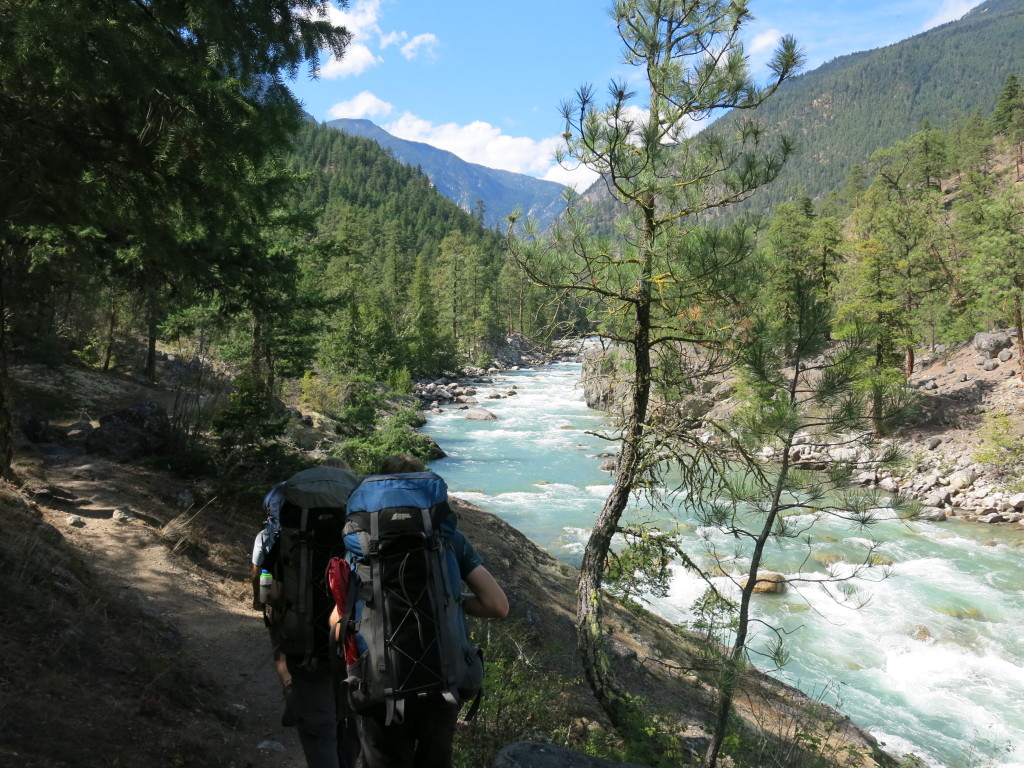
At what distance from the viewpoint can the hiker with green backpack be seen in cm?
296

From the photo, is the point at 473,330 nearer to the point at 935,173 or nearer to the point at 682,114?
the point at 935,173

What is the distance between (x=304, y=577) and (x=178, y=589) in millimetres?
3785

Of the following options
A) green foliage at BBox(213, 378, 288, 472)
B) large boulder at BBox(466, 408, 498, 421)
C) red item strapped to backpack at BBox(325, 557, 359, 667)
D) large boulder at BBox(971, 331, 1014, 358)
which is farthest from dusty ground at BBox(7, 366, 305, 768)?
large boulder at BBox(971, 331, 1014, 358)

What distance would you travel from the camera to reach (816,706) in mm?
8023

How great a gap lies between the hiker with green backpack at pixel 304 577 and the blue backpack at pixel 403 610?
28.3 inches

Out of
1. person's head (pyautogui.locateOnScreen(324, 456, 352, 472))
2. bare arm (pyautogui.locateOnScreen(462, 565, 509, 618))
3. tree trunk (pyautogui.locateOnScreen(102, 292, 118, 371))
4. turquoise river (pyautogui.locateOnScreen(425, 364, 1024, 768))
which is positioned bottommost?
turquoise river (pyautogui.locateOnScreen(425, 364, 1024, 768))

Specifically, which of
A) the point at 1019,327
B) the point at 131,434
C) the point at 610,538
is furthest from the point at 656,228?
the point at 1019,327

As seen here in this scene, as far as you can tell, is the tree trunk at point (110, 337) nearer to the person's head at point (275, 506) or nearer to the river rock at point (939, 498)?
the person's head at point (275, 506)

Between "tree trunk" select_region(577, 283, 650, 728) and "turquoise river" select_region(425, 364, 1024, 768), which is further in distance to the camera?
"turquoise river" select_region(425, 364, 1024, 768)

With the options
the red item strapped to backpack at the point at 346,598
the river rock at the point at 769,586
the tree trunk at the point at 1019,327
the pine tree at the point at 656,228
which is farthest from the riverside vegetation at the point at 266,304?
the tree trunk at the point at 1019,327

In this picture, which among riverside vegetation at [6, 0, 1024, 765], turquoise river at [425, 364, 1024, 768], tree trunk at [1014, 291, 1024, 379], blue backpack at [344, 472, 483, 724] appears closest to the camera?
blue backpack at [344, 472, 483, 724]

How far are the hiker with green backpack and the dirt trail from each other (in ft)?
3.44

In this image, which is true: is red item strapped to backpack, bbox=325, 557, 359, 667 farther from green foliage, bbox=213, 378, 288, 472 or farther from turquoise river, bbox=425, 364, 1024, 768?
green foliage, bbox=213, 378, 288, 472

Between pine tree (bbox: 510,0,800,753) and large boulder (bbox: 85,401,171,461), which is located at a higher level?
pine tree (bbox: 510,0,800,753)
